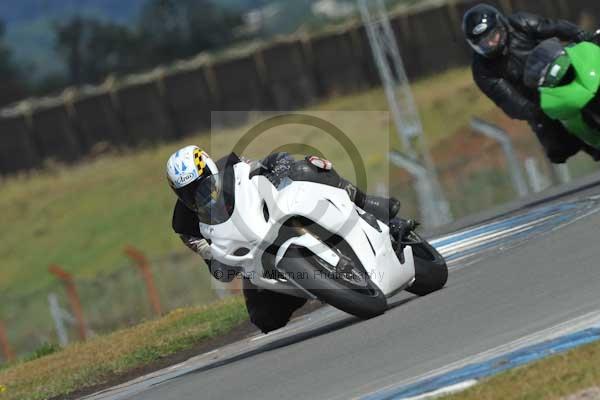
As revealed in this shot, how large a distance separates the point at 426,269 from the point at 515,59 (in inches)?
179

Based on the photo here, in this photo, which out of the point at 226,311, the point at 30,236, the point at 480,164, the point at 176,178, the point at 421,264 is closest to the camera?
the point at 176,178

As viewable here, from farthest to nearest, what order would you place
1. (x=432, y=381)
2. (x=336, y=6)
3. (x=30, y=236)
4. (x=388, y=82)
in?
1. (x=336, y=6)
2. (x=30, y=236)
3. (x=388, y=82)
4. (x=432, y=381)

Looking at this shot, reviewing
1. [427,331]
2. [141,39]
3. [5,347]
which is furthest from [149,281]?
[141,39]

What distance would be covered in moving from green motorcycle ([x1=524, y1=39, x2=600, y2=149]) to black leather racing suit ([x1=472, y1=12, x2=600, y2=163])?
0.73 metres

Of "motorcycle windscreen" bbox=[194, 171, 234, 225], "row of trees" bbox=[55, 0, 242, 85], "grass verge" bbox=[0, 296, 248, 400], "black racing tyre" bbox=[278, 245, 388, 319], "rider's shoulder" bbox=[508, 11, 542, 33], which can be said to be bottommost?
"grass verge" bbox=[0, 296, 248, 400]

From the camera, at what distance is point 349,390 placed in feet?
24.7

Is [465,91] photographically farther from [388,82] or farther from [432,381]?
[432,381]

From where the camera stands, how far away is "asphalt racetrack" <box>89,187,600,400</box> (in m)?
7.72

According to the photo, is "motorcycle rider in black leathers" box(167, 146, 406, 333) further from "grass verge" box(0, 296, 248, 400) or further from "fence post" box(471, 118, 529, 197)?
"fence post" box(471, 118, 529, 197)

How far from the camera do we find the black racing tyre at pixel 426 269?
10469 mm

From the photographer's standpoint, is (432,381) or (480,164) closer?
(432,381)

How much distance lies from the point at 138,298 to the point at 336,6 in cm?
3859

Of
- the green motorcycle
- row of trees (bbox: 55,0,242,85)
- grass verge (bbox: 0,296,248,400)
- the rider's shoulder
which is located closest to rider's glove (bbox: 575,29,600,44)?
the green motorcycle

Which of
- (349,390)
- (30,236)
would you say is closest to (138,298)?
(349,390)
